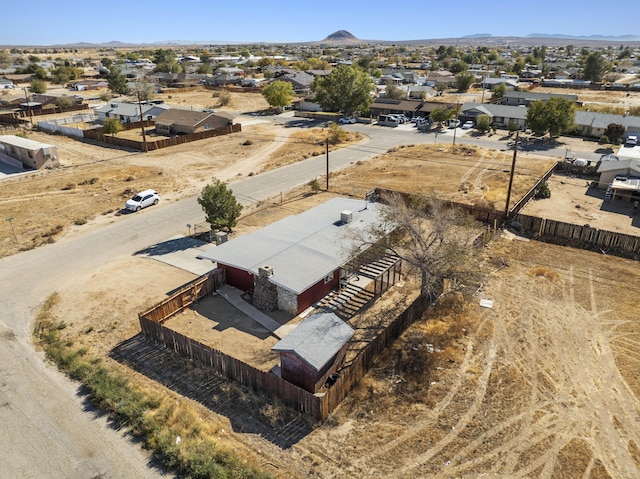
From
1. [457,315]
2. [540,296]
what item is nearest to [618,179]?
[540,296]

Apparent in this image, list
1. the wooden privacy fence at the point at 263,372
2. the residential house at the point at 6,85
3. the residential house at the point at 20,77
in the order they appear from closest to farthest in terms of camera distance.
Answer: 1. the wooden privacy fence at the point at 263,372
2. the residential house at the point at 6,85
3. the residential house at the point at 20,77

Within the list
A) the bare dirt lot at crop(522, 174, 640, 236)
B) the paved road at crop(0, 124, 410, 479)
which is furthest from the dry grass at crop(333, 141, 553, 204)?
the paved road at crop(0, 124, 410, 479)

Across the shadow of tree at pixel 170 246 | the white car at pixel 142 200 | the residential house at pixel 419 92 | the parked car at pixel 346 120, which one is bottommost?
the shadow of tree at pixel 170 246

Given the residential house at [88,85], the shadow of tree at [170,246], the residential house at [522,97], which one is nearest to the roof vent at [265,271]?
the shadow of tree at [170,246]

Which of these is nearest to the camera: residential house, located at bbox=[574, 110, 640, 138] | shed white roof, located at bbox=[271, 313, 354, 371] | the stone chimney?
shed white roof, located at bbox=[271, 313, 354, 371]

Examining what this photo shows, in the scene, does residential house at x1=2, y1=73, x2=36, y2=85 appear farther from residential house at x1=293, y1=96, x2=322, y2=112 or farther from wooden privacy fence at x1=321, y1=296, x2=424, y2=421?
wooden privacy fence at x1=321, y1=296, x2=424, y2=421

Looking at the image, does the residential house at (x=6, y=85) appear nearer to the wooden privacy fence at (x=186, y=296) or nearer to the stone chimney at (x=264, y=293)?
the wooden privacy fence at (x=186, y=296)

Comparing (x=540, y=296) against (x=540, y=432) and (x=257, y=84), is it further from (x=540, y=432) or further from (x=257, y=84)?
(x=257, y=84)
